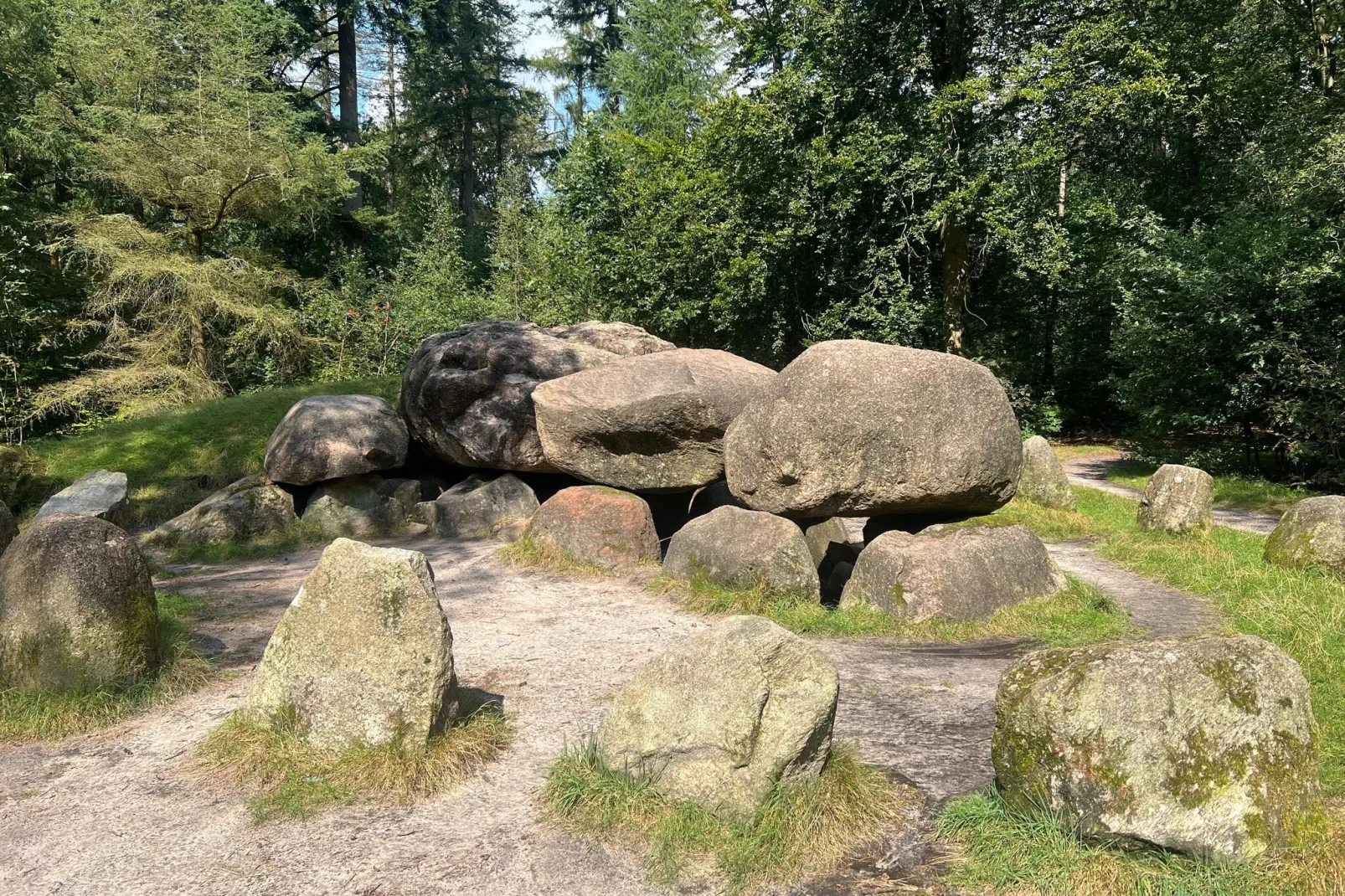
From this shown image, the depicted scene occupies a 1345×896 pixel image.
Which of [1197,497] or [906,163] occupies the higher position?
[906,163]

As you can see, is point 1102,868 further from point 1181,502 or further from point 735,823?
point 1181,502

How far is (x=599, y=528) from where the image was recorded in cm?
975

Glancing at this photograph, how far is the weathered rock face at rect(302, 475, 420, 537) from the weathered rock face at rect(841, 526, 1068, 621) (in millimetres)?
6807

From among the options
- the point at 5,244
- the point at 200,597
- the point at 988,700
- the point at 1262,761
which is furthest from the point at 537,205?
the point at 1262,761

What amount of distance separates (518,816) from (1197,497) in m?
9.76

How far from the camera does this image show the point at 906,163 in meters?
17.4

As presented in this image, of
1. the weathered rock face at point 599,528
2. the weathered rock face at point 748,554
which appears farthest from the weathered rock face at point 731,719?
the weathered rock face at point 599,528

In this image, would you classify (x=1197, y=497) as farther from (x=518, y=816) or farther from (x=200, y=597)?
(x=200, y=597)

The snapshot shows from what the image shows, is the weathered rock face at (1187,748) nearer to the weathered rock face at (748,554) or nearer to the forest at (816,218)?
the weathered rock face at (748,554)

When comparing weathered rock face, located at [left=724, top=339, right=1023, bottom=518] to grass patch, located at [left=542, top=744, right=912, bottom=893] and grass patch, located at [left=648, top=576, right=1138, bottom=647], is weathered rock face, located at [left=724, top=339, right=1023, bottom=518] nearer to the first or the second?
grass patch, located at [left=648, top=576, right=1138, bottom=647]

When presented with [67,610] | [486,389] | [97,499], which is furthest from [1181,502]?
[97,499]

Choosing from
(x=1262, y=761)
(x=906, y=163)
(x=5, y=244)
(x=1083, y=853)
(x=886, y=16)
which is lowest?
(x=1083, y=853)

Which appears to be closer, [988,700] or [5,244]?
[988,700]

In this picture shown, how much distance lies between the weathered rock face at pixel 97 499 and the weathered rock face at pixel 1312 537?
13.6 m
